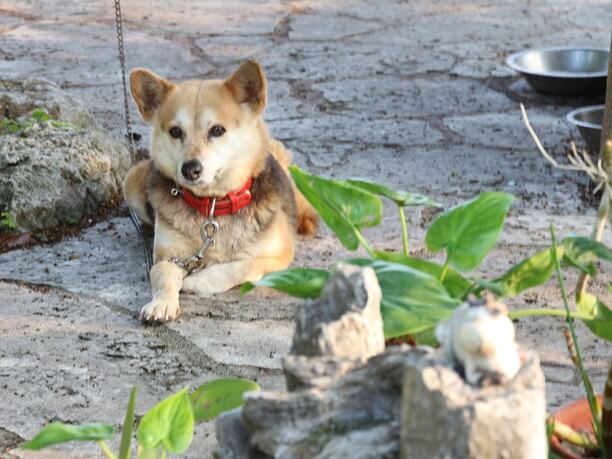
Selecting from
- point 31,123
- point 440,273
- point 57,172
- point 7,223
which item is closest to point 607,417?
point 440,273

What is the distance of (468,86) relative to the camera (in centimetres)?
660

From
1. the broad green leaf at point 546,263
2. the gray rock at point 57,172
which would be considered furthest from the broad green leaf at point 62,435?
the gray rock at point 57,172

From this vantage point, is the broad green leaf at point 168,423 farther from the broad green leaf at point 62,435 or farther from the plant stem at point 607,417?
the plant stem at point 607,417

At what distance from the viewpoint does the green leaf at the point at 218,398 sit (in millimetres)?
1967

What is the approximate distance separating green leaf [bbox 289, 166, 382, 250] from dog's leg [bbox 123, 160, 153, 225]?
7.88 ft

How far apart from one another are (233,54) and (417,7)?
2.00 meters

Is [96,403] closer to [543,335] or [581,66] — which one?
[543,335]

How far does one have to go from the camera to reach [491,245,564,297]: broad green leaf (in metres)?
1.88

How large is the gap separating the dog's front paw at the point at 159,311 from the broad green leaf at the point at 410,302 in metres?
1.83

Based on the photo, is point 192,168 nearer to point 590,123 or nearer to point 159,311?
point 159,311

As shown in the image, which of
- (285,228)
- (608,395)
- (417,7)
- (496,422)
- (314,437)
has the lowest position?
(417,7)

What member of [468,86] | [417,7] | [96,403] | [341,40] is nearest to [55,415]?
[96,403]

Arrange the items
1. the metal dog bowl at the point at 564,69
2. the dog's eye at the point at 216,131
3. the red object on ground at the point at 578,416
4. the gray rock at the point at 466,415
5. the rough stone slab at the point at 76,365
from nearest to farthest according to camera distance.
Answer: the gray rock at the point at 466,415
the red object on ground at the point at 578,416
the rough stone slab at the point at 76,365
the dog's eye at the point at 216,131
the metal dog bowl at the point at 564,69

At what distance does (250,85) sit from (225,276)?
0.73 meters
